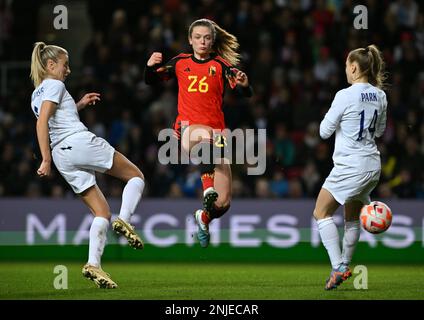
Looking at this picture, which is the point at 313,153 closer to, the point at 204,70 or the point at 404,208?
the point at 404,208

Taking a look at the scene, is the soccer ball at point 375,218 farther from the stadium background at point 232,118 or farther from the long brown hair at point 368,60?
the stadium background at point 232,118

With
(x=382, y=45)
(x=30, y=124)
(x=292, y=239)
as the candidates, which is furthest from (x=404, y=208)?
(x=30, y=124)

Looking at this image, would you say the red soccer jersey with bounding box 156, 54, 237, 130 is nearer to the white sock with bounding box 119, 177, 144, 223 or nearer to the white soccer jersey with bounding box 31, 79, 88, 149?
the white sock with bounding box 119, 177, 144, 223

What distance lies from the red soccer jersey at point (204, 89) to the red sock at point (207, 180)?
0.47 meters

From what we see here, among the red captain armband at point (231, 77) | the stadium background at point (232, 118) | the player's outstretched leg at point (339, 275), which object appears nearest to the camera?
the player's outstretched leg at point (339, 275)

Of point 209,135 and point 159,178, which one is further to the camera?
Result: point 159,178

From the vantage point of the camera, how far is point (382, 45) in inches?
631

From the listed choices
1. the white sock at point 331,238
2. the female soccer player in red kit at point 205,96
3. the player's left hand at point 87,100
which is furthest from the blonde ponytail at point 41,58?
the white sock at point 331,238

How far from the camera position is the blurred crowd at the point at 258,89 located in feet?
47.6

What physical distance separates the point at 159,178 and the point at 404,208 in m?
3.53

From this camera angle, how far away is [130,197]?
355 inches

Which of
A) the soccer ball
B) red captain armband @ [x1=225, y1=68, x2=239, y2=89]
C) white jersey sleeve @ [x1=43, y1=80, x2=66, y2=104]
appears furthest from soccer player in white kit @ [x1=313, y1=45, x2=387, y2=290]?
white jersey sleeve @ [x1=43, y1=80, x2=66, y2=104]

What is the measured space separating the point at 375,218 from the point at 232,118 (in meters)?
5.98

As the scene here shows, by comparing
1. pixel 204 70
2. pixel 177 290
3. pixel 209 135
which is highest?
pixel 204 70
